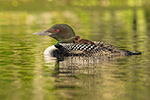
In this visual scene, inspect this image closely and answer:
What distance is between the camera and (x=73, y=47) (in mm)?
11469

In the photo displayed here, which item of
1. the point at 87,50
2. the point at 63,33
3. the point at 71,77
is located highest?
the point at 63,33

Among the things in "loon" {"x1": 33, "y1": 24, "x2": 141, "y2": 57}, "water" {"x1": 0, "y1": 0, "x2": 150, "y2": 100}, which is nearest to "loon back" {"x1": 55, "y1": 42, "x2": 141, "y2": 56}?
"loon" {"x1": 33, "y1": 24, "x2": 141, "y2": 57}

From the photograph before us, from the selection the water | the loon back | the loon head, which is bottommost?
the water

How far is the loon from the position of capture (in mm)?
11344

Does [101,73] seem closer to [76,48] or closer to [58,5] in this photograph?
[76,48]

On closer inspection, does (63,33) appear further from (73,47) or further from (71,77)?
(71,77)

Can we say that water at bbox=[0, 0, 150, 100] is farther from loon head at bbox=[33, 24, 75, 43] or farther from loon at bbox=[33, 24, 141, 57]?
loon head at bbox=[33, 24, 75, 43]

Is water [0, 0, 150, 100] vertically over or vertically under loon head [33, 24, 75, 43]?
under

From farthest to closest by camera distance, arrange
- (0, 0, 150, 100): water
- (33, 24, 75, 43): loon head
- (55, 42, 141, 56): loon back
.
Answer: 1. (33, 24, 75, 43): loon head
2. (55, 42, 141, 56): loon back
3. (0, 0, 150, 100): water

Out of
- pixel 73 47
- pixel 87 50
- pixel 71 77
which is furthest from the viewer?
pixel 73 47

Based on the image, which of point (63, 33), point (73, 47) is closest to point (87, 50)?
point (73, 47)

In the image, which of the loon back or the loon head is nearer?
the loon back

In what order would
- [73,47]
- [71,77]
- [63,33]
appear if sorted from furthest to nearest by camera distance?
[63,33], [73,47], [71,77]

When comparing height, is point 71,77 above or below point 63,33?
below
